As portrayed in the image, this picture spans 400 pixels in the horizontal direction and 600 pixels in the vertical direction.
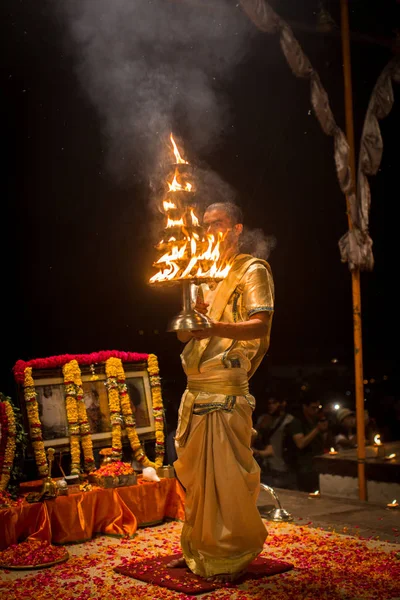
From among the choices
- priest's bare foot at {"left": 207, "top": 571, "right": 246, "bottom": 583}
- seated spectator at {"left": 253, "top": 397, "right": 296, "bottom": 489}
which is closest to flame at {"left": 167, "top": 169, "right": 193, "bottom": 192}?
priest's bare foot at {"left": 207, "top": 571, "right": 246, "bottom": 583}

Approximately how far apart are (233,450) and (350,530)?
2107 millimetres

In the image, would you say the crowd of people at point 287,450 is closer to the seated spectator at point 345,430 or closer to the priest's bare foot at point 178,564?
the seated spectator at point 345,430

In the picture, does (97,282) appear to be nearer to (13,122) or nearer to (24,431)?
(13,122)

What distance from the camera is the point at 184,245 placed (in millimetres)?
4250

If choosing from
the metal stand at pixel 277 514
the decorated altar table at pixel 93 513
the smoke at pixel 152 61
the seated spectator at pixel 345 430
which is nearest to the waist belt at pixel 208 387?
the decorated altar table at pixel 93 513

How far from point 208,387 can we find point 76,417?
8.61 ft

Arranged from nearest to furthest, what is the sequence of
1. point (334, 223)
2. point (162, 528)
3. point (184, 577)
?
point (184, 577)
point (162, 528)
point (334, 223)

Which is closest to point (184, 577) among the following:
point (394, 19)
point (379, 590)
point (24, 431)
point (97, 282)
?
point (379, 590)

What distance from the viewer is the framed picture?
22.2 feet

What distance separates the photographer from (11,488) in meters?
6.16

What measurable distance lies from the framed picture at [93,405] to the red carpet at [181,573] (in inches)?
84.7

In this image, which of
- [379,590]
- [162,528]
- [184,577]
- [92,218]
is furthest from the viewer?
[92,218]

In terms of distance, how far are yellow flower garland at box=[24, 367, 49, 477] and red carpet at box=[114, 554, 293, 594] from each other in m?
1.81

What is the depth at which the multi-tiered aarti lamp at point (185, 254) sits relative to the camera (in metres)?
4.17
